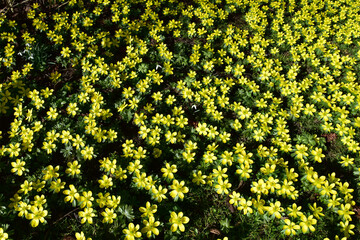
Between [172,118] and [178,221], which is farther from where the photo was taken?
[172,118]

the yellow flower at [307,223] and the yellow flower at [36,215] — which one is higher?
the yellow flower at [36,215]

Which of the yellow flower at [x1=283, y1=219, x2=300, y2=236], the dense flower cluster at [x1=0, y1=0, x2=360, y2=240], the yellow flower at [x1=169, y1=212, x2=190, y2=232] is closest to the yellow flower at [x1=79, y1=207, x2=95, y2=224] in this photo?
the dense flower cluster at [x1=0, y1=0, x2=360, y2=240]

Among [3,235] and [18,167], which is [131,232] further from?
[18,167]

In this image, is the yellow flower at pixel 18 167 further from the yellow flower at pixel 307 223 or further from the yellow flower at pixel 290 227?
the yellow flower at pixel 307 223

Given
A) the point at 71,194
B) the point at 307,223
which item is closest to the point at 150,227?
the point at 71,194

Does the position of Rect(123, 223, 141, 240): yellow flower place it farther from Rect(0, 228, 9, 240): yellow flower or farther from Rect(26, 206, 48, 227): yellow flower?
Rect(0, 228, 9, 240): yellow flower

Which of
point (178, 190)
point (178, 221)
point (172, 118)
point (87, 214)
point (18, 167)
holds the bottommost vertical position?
point (178, 221)

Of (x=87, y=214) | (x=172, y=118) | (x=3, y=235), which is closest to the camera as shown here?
(x=3, y=235)

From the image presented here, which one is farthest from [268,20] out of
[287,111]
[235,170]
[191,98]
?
[235,170]

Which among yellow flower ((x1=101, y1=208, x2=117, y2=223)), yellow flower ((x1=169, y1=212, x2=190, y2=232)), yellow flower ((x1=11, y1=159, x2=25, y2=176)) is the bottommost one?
yellow flower ((x1=169, y1=212, x2=190, y2=232))

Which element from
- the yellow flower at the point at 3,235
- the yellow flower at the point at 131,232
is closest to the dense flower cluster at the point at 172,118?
the yellow flower at the point at 131,232
